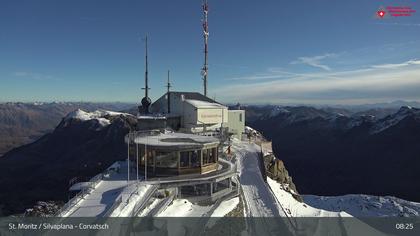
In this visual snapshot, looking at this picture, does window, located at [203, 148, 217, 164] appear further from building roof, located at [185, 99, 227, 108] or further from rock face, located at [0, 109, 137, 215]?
rock face, located at [0, 109, 137, 215]

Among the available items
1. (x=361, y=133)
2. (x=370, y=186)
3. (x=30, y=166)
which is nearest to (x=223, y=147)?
(x=370, y=186)

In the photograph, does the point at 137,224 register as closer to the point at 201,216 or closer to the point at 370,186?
the point at 201,216

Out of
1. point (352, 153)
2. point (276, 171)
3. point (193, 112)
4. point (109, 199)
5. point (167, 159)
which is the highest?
point (193, 112)

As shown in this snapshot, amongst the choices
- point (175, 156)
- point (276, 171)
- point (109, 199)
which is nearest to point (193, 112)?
point (276, 171)

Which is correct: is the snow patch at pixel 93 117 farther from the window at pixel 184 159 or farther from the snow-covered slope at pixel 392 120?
the snow-covered slope at pixel 392 120

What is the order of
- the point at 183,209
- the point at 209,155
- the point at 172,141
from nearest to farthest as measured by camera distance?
the point at 183,209 → the point at 172,141 → the point at 209,155

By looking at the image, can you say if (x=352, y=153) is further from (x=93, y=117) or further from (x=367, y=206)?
(x=93, y=117)

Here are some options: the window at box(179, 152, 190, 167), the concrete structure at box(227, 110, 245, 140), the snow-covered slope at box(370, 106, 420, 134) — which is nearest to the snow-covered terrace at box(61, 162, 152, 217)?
the window at box(179, 152, 190, 167)
